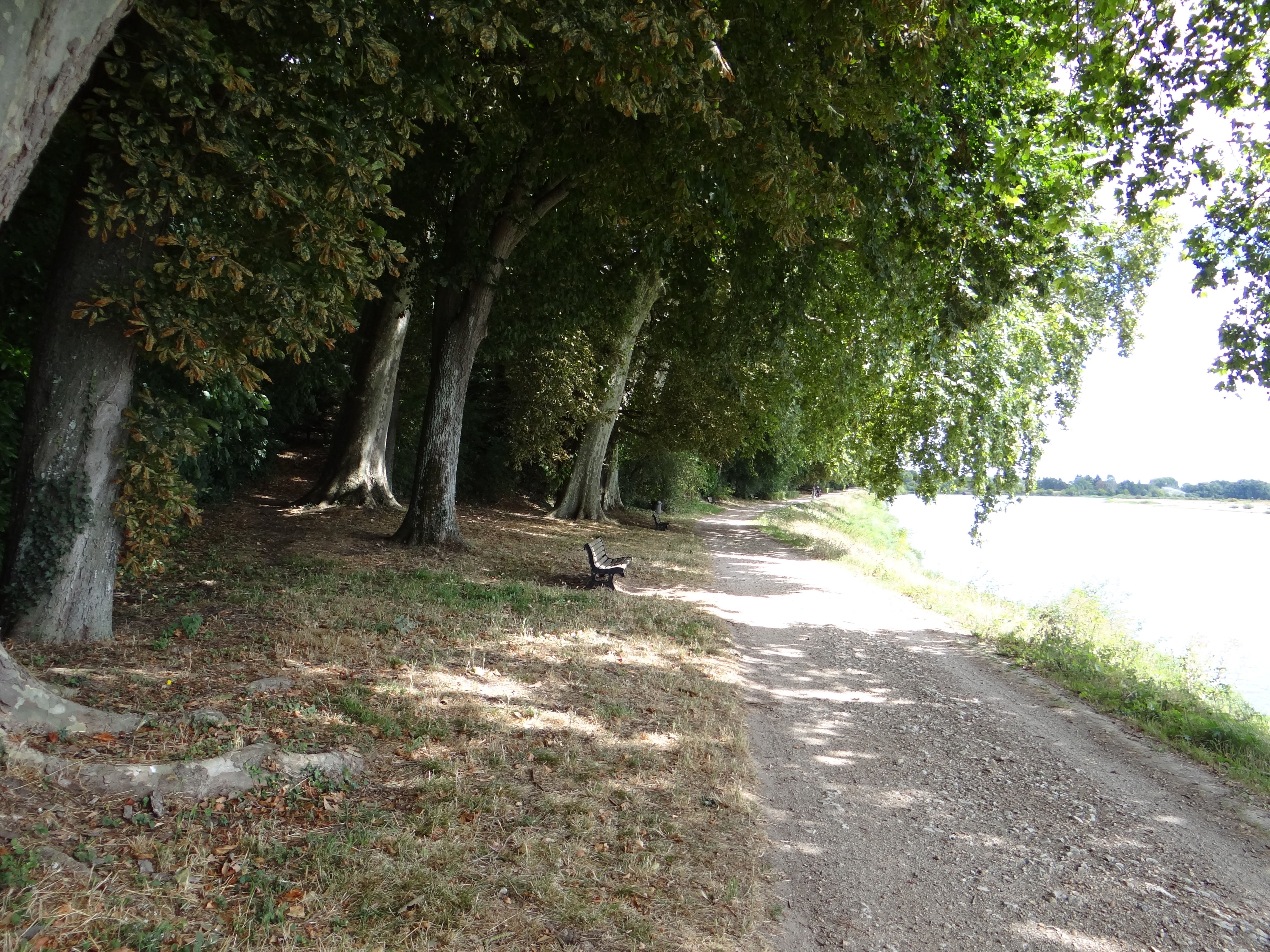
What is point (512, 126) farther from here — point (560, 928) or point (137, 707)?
point (560, 928)

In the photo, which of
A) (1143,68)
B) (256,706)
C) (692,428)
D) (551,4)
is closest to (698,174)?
(551,4)

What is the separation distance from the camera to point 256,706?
491 cm

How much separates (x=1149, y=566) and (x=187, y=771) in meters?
30.3

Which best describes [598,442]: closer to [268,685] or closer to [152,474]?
[152,474]

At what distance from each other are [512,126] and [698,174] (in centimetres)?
219

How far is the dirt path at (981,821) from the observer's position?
4023 mm

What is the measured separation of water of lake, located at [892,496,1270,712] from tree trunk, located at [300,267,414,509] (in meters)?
11.9

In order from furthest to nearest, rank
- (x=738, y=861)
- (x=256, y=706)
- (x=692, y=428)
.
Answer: (x=692, y=428) < (x=256, y=706) < (x=738, y=861)

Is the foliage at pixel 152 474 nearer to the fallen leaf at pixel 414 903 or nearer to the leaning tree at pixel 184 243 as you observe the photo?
the leaning tree at pixel 184 243

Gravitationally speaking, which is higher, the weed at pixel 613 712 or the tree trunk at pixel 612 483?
the tree trunk at pixel 612 483

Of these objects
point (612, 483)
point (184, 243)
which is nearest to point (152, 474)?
point (184, 243)

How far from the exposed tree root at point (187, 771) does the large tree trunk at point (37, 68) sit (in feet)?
8.50

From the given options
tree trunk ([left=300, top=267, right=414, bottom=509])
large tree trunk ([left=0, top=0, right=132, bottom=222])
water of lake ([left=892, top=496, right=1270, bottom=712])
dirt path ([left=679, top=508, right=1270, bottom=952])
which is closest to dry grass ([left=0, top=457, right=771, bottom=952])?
dirt path ([left=679, top=508, right=1270, bottom=952])

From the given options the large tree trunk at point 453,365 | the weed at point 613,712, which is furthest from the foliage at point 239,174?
the large tree trunk at point 453,365
